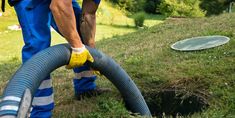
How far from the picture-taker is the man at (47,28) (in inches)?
132

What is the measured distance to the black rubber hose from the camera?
2.75 m

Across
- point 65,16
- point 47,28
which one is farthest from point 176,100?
point 65,16

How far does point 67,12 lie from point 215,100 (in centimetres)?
158

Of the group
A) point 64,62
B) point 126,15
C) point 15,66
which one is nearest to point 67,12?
point 64,62

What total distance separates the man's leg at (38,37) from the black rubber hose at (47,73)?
30 cm

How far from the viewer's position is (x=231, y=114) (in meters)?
3.69

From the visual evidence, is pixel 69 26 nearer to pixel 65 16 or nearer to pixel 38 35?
pixel 65 16

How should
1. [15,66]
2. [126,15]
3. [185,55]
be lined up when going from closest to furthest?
[185,55]
[15,66]
[126,15]

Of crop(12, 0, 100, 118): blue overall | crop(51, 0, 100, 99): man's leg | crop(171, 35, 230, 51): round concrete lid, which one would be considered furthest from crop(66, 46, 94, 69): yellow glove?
→ crop(171, 35, 230, 51): round concrete lid

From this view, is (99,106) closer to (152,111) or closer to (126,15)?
(152,111)

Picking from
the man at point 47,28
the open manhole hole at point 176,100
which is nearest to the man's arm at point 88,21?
the man at point 47,28

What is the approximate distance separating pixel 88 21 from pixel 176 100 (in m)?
→ 1.14

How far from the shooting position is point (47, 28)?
12.1 ft

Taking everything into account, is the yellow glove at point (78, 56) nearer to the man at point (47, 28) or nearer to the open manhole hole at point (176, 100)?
the man at point (47, 28)
